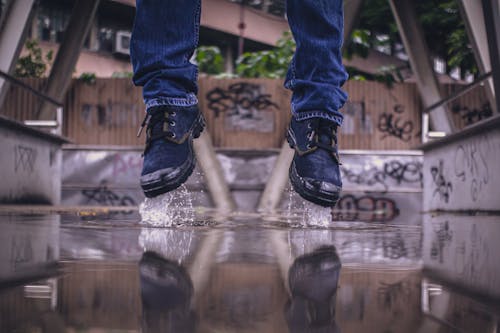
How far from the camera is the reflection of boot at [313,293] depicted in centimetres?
47

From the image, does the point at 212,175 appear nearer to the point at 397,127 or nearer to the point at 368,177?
the point at 368,177

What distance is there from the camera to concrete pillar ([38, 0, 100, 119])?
7.60 m

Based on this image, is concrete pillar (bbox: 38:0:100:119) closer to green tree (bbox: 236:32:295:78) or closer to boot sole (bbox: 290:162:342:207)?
green tree (bbox: 236:32:295:78)

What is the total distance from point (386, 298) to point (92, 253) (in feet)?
1.92

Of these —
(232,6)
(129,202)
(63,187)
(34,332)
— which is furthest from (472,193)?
(232,6)

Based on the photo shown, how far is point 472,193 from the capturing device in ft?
14.2

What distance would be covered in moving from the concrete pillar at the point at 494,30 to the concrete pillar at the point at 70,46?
5865 mm

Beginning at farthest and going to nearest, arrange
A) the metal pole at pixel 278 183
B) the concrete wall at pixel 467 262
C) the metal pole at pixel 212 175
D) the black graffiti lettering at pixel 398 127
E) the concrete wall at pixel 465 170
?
1. the black graffiti lettering at pixel 398 127
2. the metal pole at pixel 212 175
3. the metal pole at pixel 278 183
4. the concrete wall at pixel 465 170
5. the concrete wall at pixel 467 262

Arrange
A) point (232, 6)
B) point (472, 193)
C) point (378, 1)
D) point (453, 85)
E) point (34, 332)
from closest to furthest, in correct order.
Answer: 1. point (34, 332)
2. point (472, 193)
3. point (453, 85)
4. point (378, 1)
5. point (232, 6)

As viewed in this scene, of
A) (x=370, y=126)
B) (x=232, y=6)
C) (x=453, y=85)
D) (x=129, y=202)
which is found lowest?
(x=129, y=202)

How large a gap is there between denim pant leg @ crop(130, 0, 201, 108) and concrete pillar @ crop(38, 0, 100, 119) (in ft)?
20.8

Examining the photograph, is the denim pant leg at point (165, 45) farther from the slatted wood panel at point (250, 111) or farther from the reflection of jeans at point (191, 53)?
the slatted wood panel at point (250, 111)

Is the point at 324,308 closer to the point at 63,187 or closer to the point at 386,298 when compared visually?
the point at 386,298

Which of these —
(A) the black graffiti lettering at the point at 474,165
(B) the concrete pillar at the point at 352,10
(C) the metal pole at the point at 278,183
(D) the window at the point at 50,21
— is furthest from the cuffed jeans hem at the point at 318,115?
(D) the window at the point at 50,21
